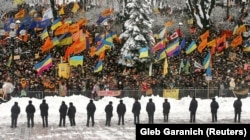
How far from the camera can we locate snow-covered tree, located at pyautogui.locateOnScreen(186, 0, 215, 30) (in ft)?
172

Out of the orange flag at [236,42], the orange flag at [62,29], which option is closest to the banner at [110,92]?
the orange flag at [62,29]

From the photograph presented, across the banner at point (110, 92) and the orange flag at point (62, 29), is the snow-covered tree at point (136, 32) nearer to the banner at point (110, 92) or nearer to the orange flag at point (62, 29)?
the orange flag at point (62, 29)

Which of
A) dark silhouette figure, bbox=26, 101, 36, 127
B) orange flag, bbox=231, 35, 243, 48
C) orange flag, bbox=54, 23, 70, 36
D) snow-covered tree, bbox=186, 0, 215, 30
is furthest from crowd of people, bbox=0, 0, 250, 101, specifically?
dark silhouette figure, bbox=26, 101, 36, 127

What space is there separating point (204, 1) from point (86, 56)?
55.7ft

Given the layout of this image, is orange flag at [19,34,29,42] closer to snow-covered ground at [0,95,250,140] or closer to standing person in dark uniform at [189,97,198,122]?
snow-covered ground at [0,95,250,140]

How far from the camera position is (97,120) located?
30.1 meters

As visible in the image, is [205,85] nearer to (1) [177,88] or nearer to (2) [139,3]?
(1) [177,88]

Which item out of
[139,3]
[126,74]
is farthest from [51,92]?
[139,3]

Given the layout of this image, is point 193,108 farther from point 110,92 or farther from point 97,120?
point 110,92

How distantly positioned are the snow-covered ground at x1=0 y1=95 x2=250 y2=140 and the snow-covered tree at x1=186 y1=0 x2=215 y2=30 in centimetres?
1754

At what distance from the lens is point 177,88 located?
36562 millimetres

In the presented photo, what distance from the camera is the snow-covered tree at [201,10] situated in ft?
172

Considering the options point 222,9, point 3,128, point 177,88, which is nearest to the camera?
point 3,128

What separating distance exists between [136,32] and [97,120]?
563 inches
